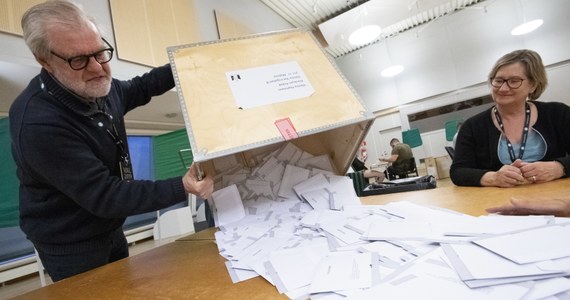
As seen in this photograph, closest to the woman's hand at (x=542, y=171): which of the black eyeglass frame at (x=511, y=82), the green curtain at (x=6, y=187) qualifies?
the black eyeglass frame at (x=511, y=82)

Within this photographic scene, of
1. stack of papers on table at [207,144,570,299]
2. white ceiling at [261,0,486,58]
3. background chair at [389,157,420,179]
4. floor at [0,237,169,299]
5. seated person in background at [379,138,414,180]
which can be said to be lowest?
floor at [0,237,169,299]

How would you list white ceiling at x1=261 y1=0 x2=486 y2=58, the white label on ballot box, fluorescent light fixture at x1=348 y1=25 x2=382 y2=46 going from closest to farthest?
the white label on ballot box < fluorescent light fixture at x1=348 y1=25 x2=382 y2=46 < white ceiling at x1=261 y1=0 x2=486 y2=58

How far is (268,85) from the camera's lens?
890 millimetres

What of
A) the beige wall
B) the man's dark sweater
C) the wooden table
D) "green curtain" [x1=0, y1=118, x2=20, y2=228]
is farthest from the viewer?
the beige wall

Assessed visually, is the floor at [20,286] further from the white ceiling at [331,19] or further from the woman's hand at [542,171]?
the woman's hand at [542,171]

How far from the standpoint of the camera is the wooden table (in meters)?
0.52

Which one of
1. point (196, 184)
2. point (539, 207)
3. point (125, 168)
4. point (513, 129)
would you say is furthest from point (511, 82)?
point (125, 168)

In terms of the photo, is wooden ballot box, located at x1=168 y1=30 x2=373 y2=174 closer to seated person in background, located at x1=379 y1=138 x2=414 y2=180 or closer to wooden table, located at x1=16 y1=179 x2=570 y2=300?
wooden table, located at x1=16 y1=179 x2=570 y2=300

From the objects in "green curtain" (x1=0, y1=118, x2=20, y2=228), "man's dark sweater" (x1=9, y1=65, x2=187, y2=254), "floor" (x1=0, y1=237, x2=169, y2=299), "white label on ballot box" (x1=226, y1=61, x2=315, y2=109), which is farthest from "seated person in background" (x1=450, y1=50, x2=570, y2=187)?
"floor" (x1=0, y1=237, x2=169, y2=299)

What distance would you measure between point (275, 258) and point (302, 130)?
36cm

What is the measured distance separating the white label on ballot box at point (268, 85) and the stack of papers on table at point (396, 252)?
37 cm

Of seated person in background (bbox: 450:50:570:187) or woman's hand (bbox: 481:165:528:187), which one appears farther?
seated person in background (bbox: 450:50:570:187)

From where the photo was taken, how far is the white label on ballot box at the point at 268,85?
2.79ft

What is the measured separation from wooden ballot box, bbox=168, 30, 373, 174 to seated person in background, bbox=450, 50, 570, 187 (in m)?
0.52
